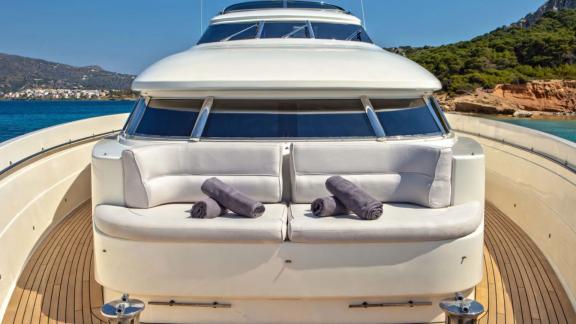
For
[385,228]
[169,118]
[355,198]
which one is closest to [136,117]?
[169,118]

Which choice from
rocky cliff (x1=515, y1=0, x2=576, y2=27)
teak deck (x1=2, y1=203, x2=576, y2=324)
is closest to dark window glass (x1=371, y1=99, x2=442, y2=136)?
teak deck (x1=2, y1=203, x2=576, y2=324)

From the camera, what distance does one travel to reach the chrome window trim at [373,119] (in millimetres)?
3574

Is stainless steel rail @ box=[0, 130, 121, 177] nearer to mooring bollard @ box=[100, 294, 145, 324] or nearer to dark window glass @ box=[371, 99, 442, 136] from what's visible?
mooring bollard @ box=[100, 294, 145, 324]

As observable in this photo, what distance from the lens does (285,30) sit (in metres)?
5.43

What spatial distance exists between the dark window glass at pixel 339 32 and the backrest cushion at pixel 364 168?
7.85ft

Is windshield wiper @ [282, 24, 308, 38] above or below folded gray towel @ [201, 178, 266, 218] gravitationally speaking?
above

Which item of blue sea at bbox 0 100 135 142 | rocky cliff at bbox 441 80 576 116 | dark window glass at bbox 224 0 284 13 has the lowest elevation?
blue sea at bbox 0 100 135 142

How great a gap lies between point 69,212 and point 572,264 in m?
4.38

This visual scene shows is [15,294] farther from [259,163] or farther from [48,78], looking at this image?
[48,78]

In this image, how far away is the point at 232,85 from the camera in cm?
351

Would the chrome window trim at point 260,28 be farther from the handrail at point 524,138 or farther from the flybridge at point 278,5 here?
the handrail at point 524,138

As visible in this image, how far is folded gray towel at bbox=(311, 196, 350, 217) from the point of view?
2.98 m

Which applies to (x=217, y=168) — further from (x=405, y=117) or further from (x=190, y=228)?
(x=405, y=117)

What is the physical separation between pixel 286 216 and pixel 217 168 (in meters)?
0.57
